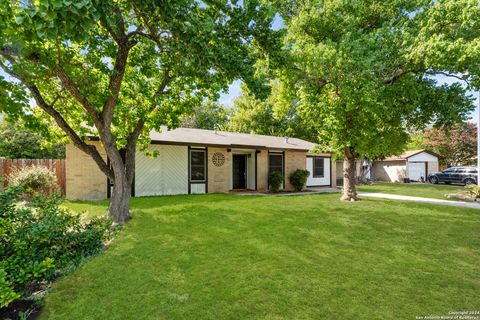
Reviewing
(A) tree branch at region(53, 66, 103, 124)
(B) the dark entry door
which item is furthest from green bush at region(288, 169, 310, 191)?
(A) tree branch at region(53, 66, 103, 124)

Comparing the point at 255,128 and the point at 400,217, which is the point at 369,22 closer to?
the point at 400,217

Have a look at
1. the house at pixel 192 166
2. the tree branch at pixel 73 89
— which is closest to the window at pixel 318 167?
the house at pixel 192 166

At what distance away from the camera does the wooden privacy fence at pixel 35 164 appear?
10.7 metres

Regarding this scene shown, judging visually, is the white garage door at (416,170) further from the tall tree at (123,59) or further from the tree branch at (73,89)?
the tree branch at (73,89)

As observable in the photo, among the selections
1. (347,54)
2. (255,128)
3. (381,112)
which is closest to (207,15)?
(347,54)

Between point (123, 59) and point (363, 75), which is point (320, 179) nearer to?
point (363, 75)

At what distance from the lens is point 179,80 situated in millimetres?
7789

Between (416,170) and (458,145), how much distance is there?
6441 mm

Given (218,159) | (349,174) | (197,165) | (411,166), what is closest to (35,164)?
(197,165)

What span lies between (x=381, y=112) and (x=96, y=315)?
9.42 m

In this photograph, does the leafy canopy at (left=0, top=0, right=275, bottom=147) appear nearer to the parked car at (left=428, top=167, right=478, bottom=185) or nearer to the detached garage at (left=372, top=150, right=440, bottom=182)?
the parked car at (left=428, top=167, right=478, bottom=185)

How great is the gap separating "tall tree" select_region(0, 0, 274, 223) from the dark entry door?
7.76 m

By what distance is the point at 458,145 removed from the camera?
89.1ft

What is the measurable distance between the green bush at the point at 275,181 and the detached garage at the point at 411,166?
17.0 metres
